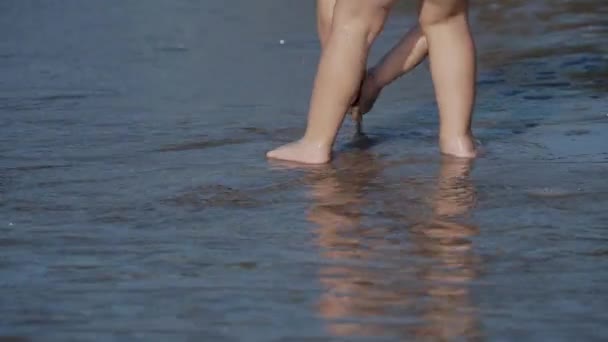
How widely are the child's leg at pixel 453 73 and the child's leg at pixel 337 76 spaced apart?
0.66 ft

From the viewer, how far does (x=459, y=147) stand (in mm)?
4324

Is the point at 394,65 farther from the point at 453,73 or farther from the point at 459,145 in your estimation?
the point at 459,145

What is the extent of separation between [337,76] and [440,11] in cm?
37

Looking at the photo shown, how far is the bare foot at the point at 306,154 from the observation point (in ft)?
14.0

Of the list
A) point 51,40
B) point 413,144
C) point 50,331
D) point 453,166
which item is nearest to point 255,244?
point 50,331

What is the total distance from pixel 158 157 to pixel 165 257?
1.15 metres

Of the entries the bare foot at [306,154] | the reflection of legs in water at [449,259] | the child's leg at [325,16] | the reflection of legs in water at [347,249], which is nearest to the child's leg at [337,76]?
the bare foot at [306,154]

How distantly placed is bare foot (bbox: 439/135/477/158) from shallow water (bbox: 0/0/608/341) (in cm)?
5

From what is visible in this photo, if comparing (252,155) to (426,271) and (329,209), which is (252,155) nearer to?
(329,209)

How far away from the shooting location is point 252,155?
14.4ft

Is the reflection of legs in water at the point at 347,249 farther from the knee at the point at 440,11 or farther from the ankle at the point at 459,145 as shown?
the knee at the point at 440,11

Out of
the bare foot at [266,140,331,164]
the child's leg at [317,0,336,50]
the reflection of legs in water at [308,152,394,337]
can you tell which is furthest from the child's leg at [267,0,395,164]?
the child's leg at [317,0,336,50]

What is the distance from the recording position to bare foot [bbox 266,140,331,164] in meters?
4.28

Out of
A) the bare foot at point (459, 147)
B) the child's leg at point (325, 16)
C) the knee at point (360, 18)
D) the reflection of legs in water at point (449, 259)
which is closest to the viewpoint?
the reflection of legs in water at point (449, 259)
